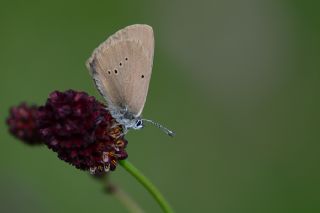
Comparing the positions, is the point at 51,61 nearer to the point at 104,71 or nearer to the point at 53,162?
the point at 53,162

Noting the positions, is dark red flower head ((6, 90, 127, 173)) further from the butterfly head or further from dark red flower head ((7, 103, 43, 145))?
dark red flower head ((7, 103, 43, 145))

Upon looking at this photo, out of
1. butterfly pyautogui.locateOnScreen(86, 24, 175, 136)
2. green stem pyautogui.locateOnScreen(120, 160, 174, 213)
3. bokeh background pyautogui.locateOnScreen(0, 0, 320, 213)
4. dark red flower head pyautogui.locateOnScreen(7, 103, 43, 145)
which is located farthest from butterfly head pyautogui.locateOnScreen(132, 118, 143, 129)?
bokeh background pyautogui.locateOnScreen(0, 0, 320, 213)

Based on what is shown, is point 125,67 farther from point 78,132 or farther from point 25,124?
point 25,124

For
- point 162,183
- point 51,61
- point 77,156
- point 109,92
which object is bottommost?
point 77,156

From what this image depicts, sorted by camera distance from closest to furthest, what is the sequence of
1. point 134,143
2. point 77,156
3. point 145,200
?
1. point 77,156
2. point 145,200
3. point 134,143

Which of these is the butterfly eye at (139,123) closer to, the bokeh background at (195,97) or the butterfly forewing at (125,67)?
the butterfly forewing at (125,67)

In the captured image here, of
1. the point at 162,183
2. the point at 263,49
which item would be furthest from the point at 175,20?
the point at 162,183

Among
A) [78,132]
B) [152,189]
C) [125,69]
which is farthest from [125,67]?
[152,189]
